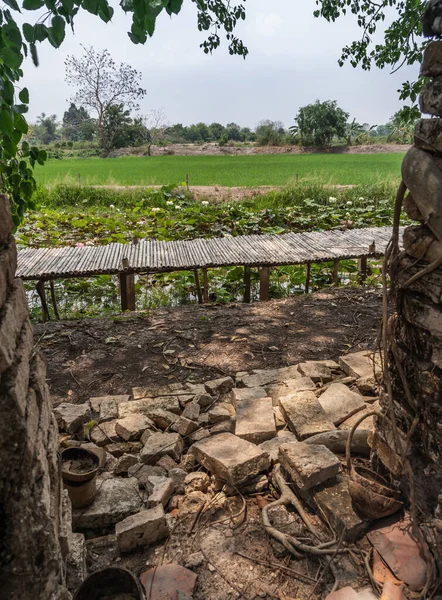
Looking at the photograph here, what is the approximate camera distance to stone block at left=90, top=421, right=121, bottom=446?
120 inches

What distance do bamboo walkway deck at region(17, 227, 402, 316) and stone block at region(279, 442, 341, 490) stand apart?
4.18 meters

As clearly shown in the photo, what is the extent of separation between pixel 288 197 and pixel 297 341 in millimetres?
8566

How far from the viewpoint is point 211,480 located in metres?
2.62

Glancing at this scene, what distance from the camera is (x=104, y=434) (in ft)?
10.2

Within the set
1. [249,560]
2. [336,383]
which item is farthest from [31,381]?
[336,383]

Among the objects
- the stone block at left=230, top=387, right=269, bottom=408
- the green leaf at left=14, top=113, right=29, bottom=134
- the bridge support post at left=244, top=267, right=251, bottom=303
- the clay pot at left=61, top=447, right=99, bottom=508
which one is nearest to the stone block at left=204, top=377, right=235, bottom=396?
the stone block at left=230, top=387, right=269, bottom=408

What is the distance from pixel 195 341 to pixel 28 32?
3.61 m

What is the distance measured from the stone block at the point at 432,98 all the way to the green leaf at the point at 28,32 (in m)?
1.64

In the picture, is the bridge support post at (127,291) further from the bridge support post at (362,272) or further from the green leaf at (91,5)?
the green leaf at (91,5)

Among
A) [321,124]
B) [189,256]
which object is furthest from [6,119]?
[321,124]

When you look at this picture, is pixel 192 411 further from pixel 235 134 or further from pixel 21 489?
pixel 235 134

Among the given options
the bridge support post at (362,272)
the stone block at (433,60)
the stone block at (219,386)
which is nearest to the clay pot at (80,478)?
the stone block at (219,386)

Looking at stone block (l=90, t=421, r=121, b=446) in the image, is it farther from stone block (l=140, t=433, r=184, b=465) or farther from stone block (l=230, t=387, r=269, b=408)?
stone block (l=230, t=387, r=269, b=408)

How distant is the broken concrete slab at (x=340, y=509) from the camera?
2084 mm
